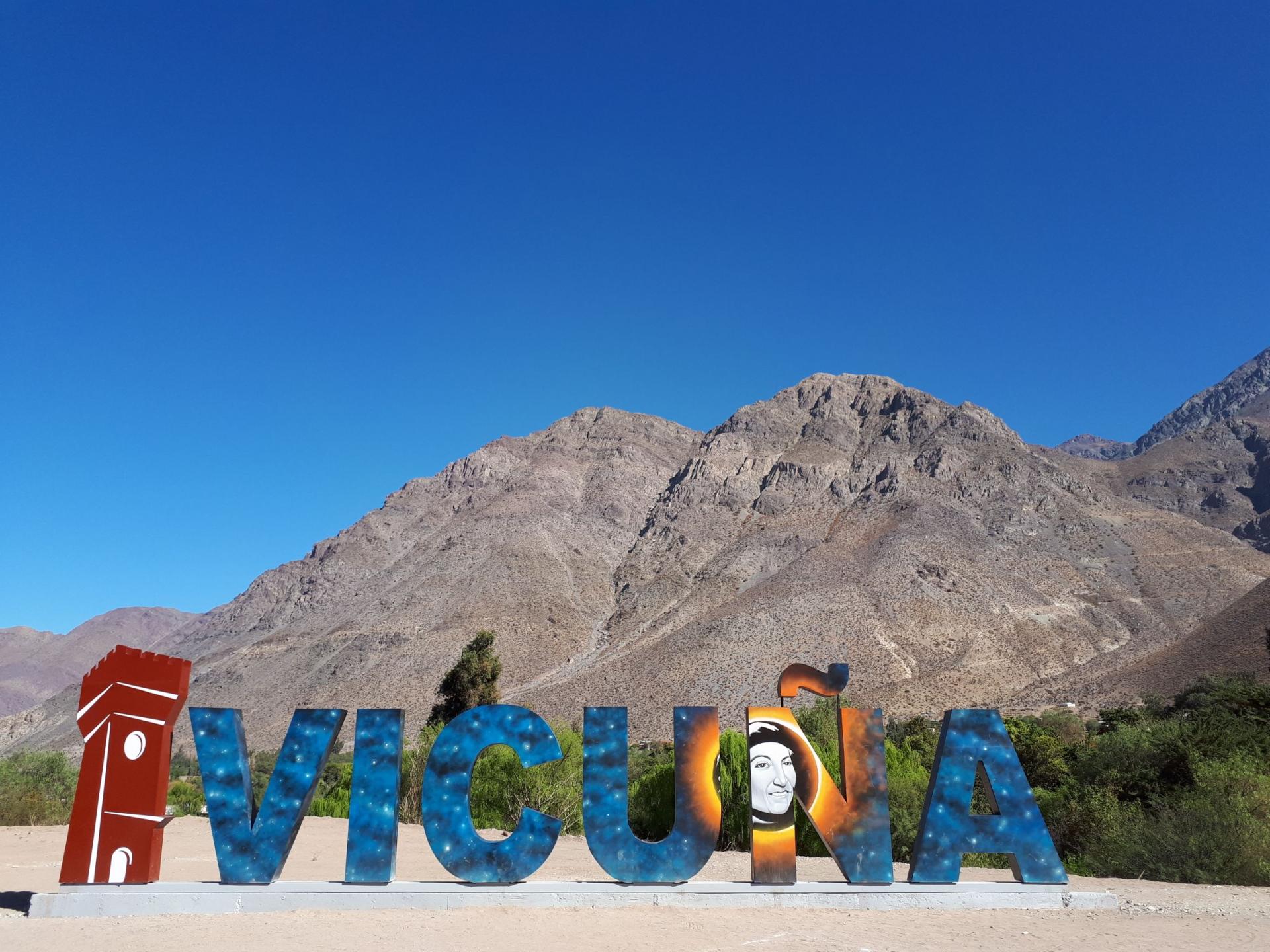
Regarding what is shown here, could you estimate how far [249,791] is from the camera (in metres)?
12.8

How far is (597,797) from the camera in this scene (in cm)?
1284

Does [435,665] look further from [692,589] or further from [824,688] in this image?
[824,688]

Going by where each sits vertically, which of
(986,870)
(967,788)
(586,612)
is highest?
(586,612)

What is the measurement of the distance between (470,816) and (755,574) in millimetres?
92616

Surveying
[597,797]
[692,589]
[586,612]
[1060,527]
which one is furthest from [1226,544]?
[597,797]

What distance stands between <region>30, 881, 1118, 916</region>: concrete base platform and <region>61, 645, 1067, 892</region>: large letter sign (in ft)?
0.75

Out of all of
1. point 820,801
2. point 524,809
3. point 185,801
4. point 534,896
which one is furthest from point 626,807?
point 185,801

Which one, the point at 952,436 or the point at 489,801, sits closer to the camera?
the point at 489,801

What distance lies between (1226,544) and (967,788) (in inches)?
4350

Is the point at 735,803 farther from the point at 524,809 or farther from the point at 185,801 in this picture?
the point at 185,801

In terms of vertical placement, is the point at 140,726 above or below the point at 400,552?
below

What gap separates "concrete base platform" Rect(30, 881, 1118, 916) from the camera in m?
11.9

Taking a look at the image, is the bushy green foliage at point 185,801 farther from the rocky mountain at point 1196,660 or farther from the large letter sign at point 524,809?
the rocky mountain at point 1196,660

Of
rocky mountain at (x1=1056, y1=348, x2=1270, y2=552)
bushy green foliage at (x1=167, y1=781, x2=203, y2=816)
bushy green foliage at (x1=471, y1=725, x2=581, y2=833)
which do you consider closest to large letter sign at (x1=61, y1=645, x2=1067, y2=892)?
bushy green foliage at (x1=471, y1=725, x2=581, y2=833)
